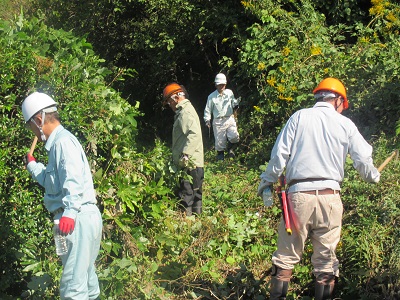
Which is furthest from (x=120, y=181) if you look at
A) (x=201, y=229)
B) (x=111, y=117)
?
(x=201, y=229)

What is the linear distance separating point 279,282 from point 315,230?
0.48 metres

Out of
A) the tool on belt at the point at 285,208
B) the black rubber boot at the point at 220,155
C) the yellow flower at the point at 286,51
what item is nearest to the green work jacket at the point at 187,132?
the tool on belt at the point at 285,208

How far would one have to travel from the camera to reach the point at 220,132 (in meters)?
11.6

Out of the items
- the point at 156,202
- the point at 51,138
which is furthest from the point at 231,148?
the point at 51,138

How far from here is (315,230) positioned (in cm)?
491

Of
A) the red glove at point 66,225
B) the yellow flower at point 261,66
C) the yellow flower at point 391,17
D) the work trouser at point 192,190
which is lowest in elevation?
the red glove at point 66,225

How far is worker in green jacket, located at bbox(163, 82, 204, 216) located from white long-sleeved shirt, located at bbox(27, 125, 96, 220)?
9.59 feet

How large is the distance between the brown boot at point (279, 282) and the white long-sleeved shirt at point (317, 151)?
24.7 inches

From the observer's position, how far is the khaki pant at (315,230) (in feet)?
15.7

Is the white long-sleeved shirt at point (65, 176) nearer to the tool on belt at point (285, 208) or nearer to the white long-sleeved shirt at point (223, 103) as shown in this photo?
the tool on belt at point (285, 208)

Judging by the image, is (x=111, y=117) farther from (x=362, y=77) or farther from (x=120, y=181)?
(x=362, y=77)

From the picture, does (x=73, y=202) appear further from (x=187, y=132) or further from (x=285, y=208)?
(x=187, y=132)

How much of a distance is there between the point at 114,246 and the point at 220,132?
Result: 631 cm

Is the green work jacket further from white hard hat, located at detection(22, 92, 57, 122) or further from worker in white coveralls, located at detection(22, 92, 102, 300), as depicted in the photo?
white hard hat, located at detection(22, 92, 57, 122)
